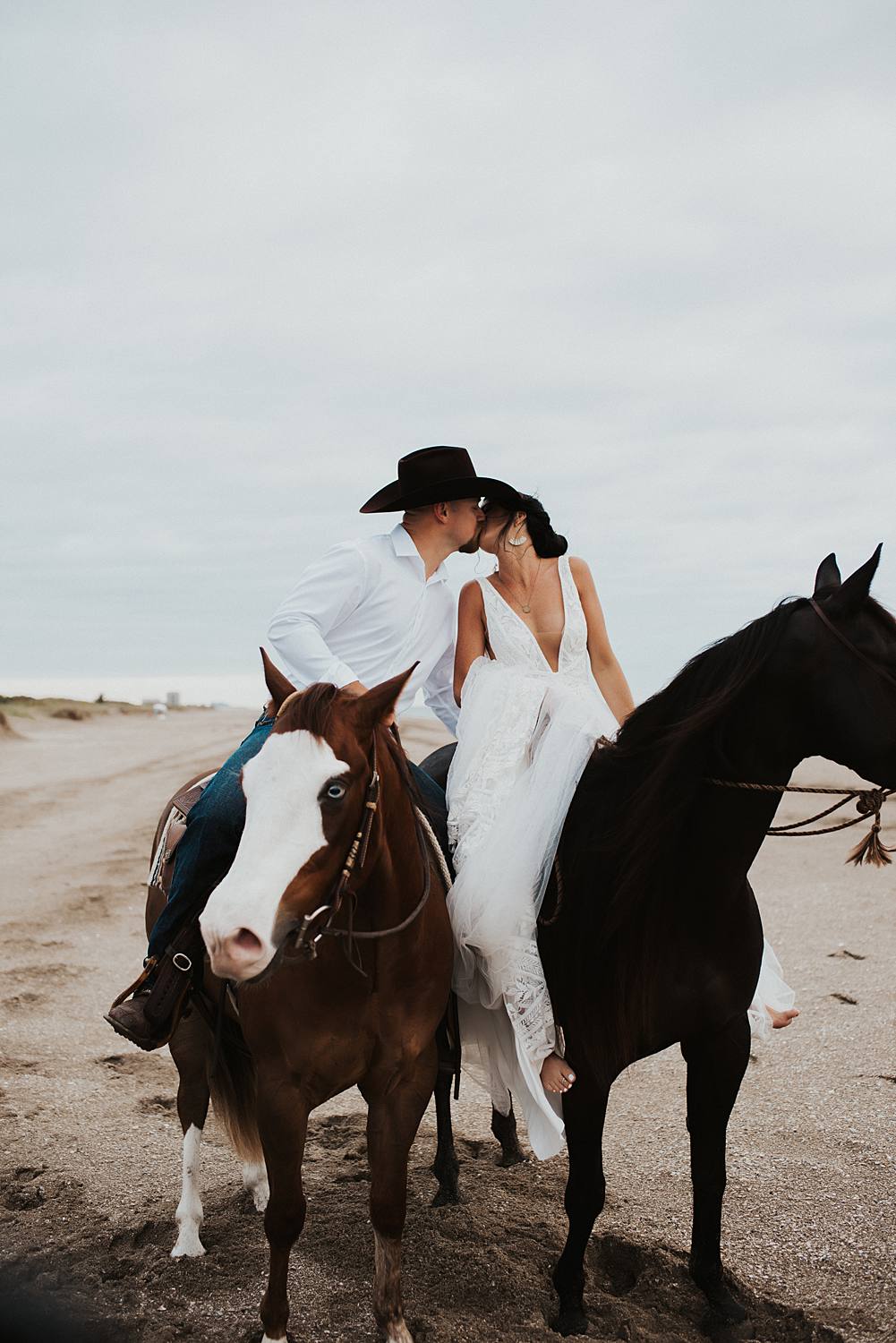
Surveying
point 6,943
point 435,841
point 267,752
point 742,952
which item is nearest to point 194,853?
point 435,841

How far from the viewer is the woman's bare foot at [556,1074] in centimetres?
361

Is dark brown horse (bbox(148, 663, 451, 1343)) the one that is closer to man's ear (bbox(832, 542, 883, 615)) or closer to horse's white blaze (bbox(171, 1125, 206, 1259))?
horse's white blaze (bbox(171, 1125, 206, 1259))

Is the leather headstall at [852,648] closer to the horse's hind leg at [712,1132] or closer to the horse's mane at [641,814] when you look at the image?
the horse's mane at [641,814]

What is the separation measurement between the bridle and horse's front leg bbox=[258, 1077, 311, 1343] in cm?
44

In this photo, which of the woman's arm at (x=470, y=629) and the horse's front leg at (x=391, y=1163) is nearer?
the horse's front leg at (x=391, y=1163)

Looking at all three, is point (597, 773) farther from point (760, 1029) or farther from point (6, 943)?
point (6, 943)

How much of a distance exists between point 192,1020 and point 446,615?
1.93 m

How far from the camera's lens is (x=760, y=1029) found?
411cm

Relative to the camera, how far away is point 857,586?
10.3 feet

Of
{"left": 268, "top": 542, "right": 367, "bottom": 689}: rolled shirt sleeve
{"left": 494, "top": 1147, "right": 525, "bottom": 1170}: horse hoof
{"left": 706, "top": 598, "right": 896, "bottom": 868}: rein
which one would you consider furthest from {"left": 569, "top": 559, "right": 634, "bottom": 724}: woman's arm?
{"left": 494, "top": 1147, "right": 525, "bottom": 1170}: horse hoof

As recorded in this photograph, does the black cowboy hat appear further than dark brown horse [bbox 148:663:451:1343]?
Yes

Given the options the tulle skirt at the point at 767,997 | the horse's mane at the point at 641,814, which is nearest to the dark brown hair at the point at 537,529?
the horse's mane at the point at 641,814

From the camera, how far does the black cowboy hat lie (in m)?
4.18

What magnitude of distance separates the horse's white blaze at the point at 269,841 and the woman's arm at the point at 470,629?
1.62 m
